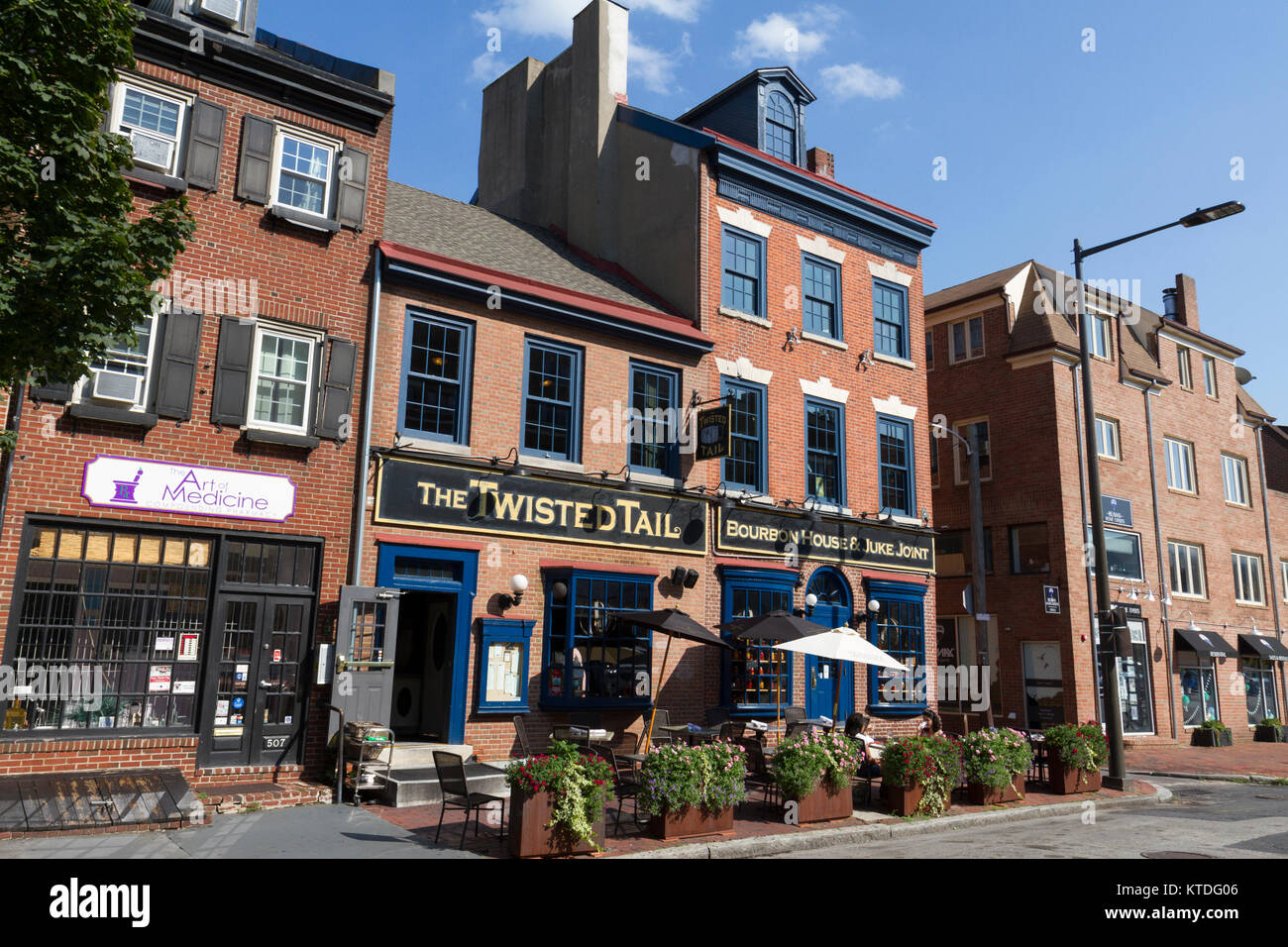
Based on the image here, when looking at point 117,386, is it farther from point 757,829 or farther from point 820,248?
point 820,248

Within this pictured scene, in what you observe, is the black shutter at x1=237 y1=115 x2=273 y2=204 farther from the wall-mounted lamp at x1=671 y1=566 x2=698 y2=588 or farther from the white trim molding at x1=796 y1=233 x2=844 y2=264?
the white trim molding at x1=796 y1=233 x2=844 y2=264

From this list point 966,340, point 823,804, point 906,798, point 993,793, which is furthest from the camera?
point 966,340

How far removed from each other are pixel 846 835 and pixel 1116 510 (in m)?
19.7

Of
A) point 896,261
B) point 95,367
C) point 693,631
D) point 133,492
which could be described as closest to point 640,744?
point 693,631

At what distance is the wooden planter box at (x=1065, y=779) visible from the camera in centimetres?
1516

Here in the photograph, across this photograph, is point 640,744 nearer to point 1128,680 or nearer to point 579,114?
point 579,114

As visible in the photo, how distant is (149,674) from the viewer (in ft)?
39.0

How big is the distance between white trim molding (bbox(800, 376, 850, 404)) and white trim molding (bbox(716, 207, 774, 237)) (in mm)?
3296

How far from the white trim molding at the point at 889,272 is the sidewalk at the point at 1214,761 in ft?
40.3

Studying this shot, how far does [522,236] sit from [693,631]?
9765 mm

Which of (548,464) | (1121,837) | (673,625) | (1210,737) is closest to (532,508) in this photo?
(548,464)

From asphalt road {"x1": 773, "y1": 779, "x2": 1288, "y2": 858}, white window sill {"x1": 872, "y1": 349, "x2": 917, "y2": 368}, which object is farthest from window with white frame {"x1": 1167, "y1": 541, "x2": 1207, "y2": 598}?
asphalt road {"x1": 773, "y1": 779, "x2": 1288, "y2": 858}

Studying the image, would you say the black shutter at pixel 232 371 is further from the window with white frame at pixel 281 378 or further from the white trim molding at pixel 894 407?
the white trim molding at pixel 894 407

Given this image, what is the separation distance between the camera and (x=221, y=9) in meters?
14.1
